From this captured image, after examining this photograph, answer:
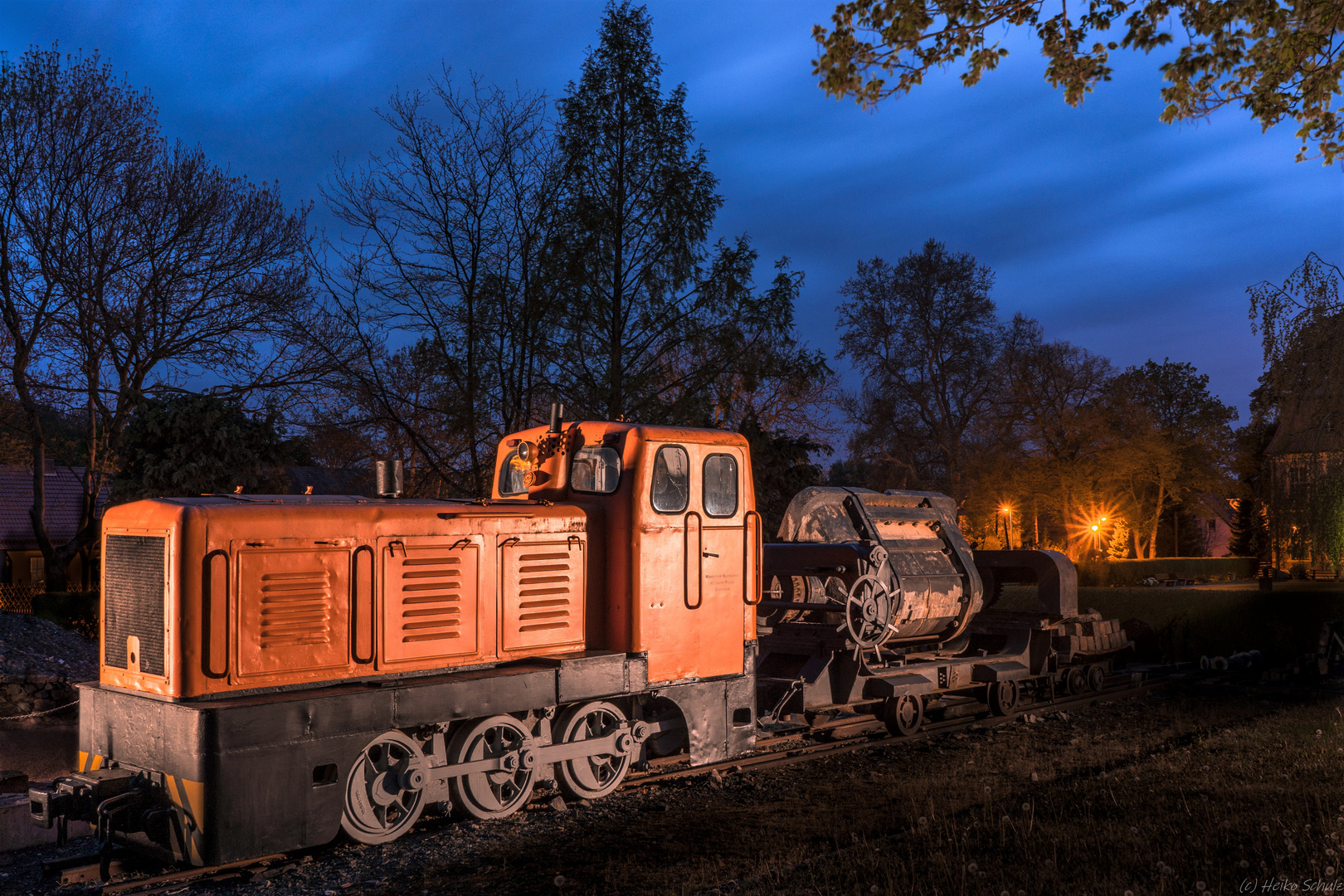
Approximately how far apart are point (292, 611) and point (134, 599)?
1085mm

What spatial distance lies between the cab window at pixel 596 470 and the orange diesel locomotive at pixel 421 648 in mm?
22

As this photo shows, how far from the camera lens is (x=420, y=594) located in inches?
279

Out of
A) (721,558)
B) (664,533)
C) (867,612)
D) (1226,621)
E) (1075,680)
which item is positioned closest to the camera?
(664,533)

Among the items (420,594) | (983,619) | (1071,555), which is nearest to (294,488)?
(983,619)

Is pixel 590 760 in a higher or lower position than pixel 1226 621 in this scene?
higher

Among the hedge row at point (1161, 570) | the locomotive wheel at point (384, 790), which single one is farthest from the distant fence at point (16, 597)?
the hedge row at point (1161, 570)

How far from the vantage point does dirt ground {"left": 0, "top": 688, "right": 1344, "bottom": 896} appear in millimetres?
5809

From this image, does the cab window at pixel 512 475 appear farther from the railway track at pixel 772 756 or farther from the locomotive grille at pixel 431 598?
the railway track at pixel 772 756

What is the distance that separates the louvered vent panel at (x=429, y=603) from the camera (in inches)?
274

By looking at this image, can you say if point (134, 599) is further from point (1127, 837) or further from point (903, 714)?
point (903, 714)

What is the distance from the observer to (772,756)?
9.92m

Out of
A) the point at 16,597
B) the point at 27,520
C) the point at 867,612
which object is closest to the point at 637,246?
the point at 867,612

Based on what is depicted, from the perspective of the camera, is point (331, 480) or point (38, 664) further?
point (331, 480)

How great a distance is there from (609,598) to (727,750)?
6.06 feet
